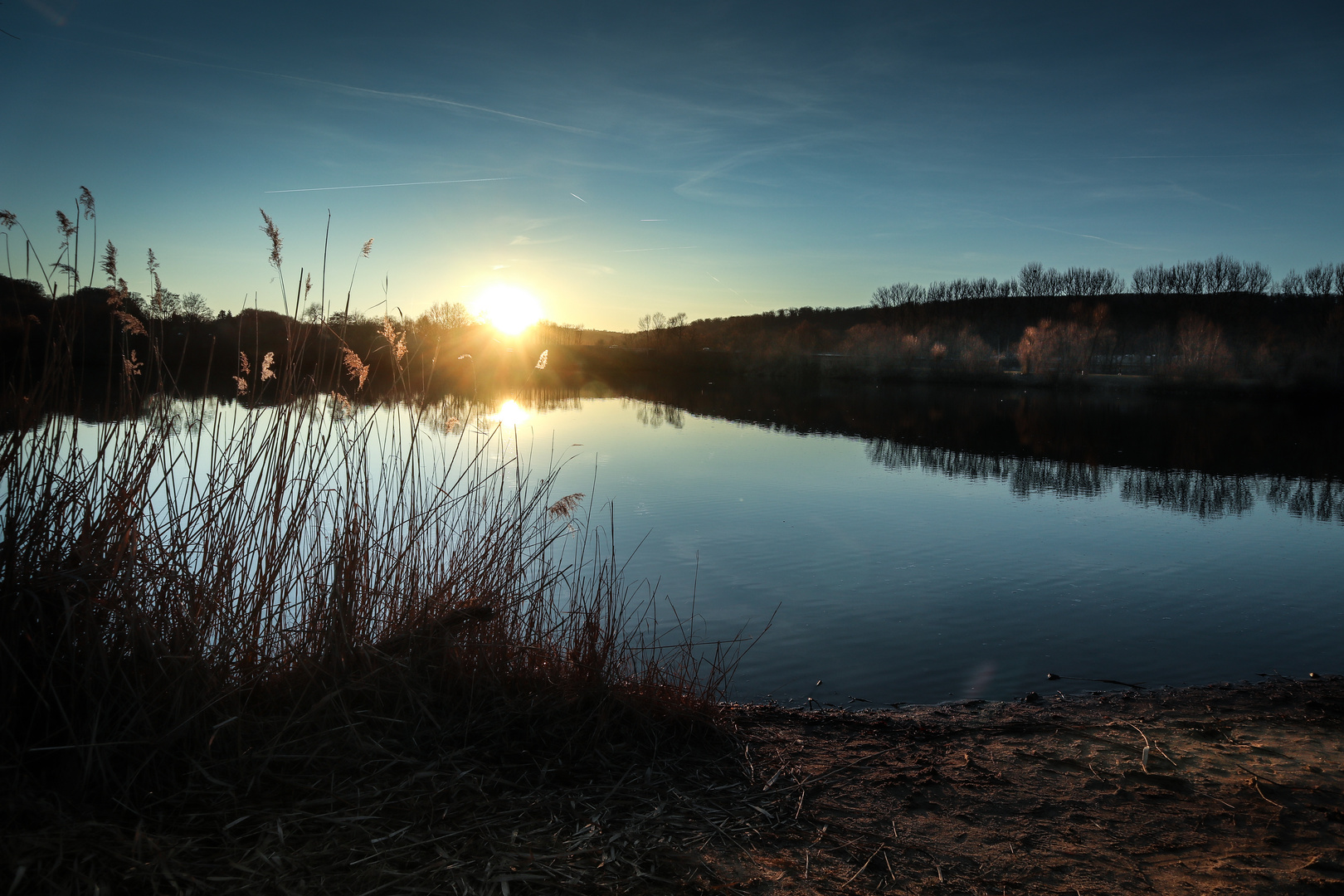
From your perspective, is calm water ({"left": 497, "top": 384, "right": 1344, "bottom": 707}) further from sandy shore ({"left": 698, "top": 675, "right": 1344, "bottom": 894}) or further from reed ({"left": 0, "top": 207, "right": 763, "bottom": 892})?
reed ({"left": 0, "top": 207, "right": 763, "bottom": 892})

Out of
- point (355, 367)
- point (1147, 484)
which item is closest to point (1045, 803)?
point (355, 367)

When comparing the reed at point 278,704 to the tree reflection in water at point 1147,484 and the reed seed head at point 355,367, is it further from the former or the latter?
the tree reflection in water at point 1147,484

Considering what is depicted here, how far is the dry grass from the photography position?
7.01 ft

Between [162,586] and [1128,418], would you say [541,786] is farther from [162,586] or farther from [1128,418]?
[1128,418]

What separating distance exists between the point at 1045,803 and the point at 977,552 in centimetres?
697

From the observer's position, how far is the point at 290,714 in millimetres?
2727

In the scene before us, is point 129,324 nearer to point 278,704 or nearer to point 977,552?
point 278,704

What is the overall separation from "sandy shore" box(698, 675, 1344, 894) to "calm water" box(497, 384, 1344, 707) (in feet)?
3.96

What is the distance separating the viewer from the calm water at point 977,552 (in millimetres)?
5922

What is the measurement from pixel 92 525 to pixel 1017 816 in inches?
145

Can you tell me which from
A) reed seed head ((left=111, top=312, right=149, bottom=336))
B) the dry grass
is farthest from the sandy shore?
reed seed head ((left=111, top=312, right=149, bottom=336))

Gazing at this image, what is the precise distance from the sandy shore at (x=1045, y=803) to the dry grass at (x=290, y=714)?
0.30m

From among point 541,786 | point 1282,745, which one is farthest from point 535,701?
point 1282,745

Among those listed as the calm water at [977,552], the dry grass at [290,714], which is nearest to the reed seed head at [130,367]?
the dry grass at [290,714]
